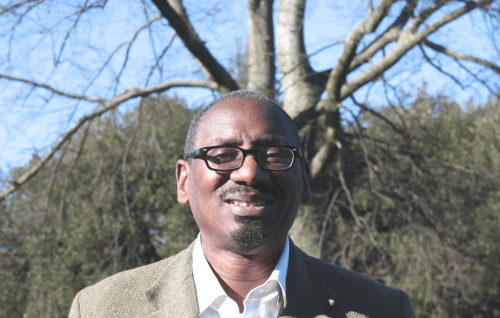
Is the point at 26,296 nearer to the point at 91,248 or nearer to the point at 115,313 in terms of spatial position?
the point at 91,248

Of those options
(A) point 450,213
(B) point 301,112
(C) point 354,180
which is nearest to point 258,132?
(B) point 301,112

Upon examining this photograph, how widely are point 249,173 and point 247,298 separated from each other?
352mm

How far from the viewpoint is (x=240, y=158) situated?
63.5 inches

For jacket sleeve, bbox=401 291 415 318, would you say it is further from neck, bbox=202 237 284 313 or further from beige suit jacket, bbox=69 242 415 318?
→ neck, bbox=202 237 284 313

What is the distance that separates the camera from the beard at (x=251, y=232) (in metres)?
1.56

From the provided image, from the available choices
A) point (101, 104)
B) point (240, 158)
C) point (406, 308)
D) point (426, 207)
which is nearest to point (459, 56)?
point (426, 207)

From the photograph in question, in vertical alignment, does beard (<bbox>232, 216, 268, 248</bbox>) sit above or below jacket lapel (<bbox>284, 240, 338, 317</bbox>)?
above

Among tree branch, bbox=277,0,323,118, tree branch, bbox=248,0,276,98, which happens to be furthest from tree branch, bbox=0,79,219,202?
tree branch, bbox=277,0,323,118

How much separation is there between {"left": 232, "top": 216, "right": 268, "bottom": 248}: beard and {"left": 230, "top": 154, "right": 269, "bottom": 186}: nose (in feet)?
0.33

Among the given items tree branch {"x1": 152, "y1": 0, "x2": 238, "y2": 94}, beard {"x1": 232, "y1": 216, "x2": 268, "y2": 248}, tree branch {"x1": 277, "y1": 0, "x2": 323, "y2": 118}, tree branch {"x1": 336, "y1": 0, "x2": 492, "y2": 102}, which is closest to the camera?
beard {"x1": 232, "y1": 216, "x2": 268, "y2": 248}

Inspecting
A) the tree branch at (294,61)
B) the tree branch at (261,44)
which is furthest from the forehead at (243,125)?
the tree branch at (261,44)

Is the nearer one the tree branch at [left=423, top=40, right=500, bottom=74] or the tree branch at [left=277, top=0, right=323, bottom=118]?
the tree branch at [left=423, top=40, right=500, bottom=74]

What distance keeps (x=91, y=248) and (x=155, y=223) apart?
1.22 metres

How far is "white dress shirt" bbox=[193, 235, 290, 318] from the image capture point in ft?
5.36
